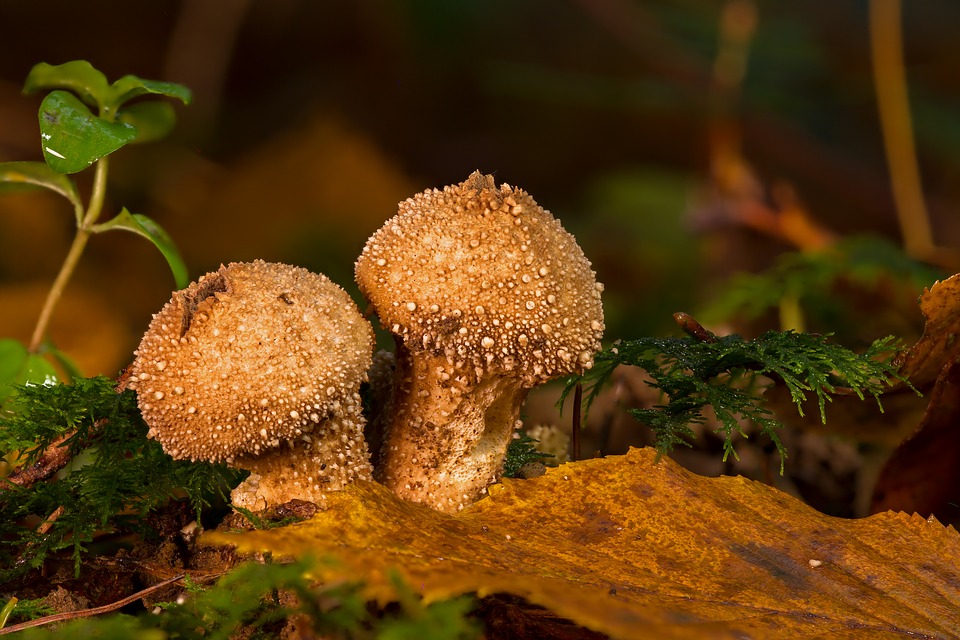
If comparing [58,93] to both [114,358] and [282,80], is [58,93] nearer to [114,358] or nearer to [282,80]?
[114,358]

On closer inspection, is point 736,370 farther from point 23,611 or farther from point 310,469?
point 23,611

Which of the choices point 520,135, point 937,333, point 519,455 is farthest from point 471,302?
point 520,135

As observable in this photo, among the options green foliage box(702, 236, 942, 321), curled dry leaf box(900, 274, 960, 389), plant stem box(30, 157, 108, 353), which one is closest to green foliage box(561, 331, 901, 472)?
curled dry leaf box(900, 274, 960, 389)

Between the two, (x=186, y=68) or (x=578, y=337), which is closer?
(x=578, y=337)

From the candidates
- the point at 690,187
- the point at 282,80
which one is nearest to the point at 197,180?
the point at 282,80

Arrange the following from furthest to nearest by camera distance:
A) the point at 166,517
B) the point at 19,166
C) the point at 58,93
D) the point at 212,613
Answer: the point at 19,166, the point at 58,93, the point at 166,517, the point at 212,613

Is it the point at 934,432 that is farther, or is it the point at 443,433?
the point at 934,432

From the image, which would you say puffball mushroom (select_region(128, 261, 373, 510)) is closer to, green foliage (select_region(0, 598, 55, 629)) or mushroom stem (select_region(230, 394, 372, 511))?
mushroom stem (select_region(230, 394, 372, 511))

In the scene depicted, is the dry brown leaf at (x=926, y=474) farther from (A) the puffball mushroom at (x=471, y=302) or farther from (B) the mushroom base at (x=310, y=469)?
(B) the mushroom base at (x=310, y=469)

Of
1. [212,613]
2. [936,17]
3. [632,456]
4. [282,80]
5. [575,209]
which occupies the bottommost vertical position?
[212,613]
